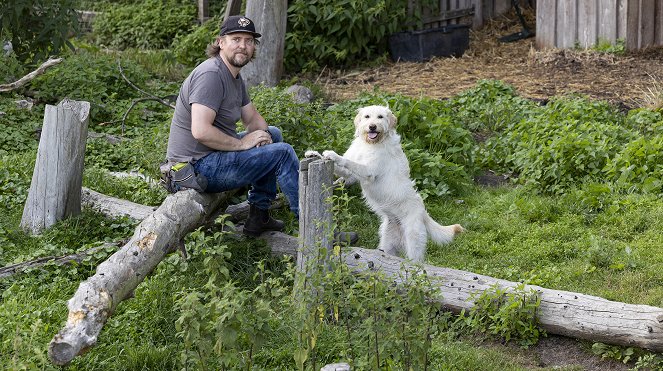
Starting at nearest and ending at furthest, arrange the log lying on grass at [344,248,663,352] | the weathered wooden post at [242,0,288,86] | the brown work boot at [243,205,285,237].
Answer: the log lying on grass at [344,248,663,352] → the brown work boot at [243,205,285,237] → the weathered wooden post at [242,0,288,86]

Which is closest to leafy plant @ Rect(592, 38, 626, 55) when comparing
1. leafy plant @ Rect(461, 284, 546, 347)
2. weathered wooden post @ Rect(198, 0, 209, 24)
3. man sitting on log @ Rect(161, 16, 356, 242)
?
weathered wooden post @ Rect(198, 0, 209, 24)

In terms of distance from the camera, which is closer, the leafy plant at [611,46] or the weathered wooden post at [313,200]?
the weathered wooden post at [313,200]

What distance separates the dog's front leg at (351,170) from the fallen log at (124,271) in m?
1.07

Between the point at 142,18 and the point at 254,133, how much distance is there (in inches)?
417

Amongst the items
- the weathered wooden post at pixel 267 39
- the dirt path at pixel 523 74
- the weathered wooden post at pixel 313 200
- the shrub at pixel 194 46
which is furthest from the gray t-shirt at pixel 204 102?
the shrub at pixel 194 46

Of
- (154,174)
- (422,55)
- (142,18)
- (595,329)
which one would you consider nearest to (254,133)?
(154,174)

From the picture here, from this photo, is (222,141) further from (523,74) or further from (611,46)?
(611,46)

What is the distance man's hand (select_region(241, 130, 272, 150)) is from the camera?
23.0 ft

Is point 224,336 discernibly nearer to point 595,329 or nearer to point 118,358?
point 118,358

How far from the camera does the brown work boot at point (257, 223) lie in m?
7.27

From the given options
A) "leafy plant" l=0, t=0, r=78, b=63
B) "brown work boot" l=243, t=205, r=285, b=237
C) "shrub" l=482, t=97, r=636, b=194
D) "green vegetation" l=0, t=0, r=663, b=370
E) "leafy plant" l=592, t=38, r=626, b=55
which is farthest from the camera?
"leafy plant" l=592, t=38, r=626, b=55

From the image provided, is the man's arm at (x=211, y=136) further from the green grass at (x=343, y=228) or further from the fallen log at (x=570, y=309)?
the fallen log at (x=570, y=309)

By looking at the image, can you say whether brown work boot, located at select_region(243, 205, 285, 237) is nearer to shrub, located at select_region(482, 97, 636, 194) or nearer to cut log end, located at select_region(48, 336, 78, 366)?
cut log end, located at select_region(48, 336, 78, 366)

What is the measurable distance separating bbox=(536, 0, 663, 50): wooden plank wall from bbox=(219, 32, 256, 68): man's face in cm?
814
